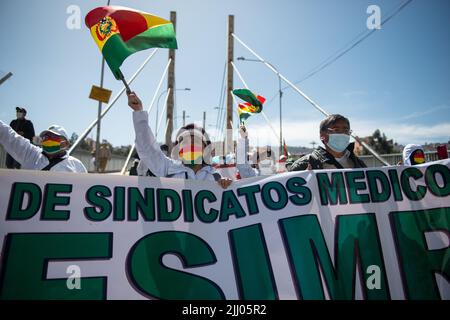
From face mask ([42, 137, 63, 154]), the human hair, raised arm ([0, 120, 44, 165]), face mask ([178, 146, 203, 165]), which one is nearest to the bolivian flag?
face mask ([178, 146, 203, 165])

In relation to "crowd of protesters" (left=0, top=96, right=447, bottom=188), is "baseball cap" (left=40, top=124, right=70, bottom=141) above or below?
above

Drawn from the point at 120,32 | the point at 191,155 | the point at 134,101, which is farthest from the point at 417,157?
the point at 120,32

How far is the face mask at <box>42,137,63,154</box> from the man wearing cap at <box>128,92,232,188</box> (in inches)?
45.8

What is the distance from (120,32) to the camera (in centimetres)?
239

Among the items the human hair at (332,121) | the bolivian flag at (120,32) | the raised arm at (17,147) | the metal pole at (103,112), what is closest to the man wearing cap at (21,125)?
the metal pole at (103,112)

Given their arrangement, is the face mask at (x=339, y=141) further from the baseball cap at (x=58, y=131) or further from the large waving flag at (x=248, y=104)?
the large waving flag at (x=248, y=104)

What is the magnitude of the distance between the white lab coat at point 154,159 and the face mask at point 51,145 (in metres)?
1.22

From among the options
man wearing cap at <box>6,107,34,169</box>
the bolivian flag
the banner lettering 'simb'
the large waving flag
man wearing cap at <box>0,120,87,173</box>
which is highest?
the large waving flag

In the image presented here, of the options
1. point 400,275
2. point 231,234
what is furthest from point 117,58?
point 400,275

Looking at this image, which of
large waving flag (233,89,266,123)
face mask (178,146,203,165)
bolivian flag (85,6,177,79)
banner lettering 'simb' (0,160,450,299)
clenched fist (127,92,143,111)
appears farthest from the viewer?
large waving flag (233,89,266,123)

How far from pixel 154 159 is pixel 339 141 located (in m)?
1.81

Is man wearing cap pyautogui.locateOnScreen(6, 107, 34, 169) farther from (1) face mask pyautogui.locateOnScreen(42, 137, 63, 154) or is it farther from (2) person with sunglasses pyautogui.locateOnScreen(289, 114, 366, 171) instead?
(2) person with sunglasses pyautogui.locateOnScreen(289, 114, 366, 171)

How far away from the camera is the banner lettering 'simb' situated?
1771 mm

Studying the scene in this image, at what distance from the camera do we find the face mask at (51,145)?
2.89m
